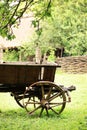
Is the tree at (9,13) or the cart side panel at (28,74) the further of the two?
the cart side panel at (28,74)

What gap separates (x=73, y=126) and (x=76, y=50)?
21.1 m

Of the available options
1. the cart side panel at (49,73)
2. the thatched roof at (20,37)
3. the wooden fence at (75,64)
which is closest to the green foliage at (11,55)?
the thatched roof at (20,37)

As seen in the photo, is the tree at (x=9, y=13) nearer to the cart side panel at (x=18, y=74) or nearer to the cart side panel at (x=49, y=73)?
the cart side panel at (x=18, y=74)

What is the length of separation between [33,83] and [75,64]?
16315mm

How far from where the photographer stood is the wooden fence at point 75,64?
24984 mm

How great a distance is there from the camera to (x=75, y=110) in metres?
10.5

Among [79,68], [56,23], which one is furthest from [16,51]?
[79,68]

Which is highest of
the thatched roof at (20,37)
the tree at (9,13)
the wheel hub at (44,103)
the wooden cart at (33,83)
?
the tree at (9,13)

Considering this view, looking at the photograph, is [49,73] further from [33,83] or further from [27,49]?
[27,49]

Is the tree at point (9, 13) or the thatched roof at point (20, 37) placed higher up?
the tree at point (9, 13)

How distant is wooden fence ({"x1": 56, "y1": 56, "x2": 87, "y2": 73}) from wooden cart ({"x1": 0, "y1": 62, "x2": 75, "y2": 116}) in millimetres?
15619

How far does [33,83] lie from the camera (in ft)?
30.7

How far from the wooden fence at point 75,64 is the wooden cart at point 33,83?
15.6m

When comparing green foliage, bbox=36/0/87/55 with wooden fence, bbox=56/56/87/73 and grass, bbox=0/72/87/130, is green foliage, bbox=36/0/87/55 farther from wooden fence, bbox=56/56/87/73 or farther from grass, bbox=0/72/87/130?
grass, bbox=0/72/87/130
